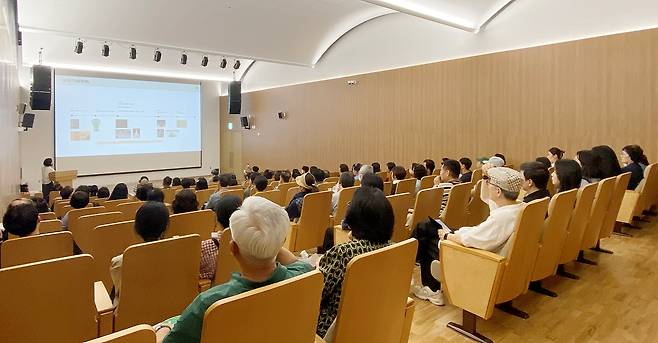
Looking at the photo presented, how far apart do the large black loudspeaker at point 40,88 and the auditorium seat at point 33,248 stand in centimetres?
950

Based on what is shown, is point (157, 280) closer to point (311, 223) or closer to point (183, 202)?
point (183, 202)

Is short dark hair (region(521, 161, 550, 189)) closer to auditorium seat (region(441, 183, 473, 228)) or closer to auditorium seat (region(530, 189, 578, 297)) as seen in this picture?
auditorium seat (region(530, 189, 578, 297))

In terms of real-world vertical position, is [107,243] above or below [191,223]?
below

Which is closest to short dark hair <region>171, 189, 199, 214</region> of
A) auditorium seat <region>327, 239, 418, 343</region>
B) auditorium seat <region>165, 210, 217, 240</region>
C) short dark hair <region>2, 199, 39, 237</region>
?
auditorium seat <region>165, 210, 217, 240</region>

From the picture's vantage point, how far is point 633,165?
17.8 feet

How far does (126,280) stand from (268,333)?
4.12 feet

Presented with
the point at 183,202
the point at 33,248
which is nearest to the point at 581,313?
the point at 183,202

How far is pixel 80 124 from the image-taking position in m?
11.7

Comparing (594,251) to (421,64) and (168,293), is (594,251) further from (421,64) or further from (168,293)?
(421,64)

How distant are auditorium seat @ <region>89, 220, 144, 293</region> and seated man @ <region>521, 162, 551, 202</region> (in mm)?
3001

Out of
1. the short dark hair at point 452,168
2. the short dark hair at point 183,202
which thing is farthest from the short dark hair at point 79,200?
the short dark hair at point 452,168

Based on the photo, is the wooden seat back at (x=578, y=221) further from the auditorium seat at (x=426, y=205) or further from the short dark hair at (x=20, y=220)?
the short dark hair at (x=20, y=220)

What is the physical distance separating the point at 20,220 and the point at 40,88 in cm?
928

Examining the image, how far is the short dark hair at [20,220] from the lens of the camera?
2758 mm
